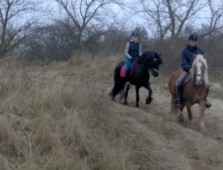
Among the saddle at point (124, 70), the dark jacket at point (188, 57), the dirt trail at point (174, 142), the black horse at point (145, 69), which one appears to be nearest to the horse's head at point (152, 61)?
the black horse at point (145, 69)

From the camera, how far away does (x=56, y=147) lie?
24.3ft

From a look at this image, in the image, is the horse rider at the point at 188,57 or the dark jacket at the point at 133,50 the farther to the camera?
the dark jacket at the point at 133,50

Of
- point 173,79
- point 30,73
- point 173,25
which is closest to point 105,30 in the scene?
point 173,25

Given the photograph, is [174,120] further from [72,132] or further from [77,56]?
[77,56]

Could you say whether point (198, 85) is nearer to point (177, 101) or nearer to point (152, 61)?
point (177, 101)

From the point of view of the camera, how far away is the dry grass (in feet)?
23.2

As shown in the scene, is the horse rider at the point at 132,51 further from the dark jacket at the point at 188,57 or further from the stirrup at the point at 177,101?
the dark jacket at the point at 188,57

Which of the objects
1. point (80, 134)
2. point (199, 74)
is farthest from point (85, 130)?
point (199, 74)

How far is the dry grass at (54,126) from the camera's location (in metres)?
7.07

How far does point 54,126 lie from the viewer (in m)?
8.06

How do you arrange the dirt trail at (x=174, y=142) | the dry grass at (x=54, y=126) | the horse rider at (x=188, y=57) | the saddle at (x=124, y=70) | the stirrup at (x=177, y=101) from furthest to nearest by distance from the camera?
the saddle at (x=124, y=70)
the stirrup at (x=177, y=101)
the horse rider at (x=188, y=57)
the dirt trail at (x=174, y=142)
the dry grass at (x=54, y=126)

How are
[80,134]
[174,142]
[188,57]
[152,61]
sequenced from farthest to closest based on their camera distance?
[152,61], [188,57], [174,142], [80,134]

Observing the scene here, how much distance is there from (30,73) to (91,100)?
161 cm

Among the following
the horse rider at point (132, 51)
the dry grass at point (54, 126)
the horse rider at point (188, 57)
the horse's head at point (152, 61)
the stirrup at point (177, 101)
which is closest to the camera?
the dry grass at point (54, 126)
